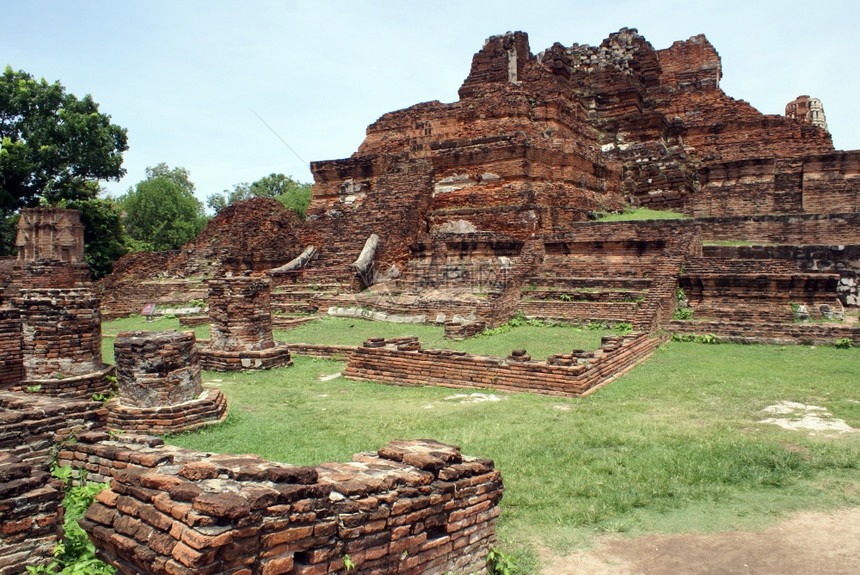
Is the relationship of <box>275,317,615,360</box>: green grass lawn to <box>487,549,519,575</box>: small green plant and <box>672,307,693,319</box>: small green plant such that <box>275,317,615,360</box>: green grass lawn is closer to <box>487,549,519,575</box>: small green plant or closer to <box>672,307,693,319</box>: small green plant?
<box>672,307,693,319</box>: small green plant

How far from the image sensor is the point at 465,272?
581 inches

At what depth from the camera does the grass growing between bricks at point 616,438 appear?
4.38 m

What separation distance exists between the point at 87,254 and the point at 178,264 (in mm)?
5507

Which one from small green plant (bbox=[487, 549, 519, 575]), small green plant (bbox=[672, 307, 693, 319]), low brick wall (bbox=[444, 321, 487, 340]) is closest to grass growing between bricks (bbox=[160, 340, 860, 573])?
small green plant (bbox=[487, 549, 519, 575])

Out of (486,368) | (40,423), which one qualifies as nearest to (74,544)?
(40,423)

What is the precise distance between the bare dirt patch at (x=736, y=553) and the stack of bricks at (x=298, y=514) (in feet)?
2.07

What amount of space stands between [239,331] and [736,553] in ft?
26.9

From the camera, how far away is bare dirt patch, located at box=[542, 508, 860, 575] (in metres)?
3.61

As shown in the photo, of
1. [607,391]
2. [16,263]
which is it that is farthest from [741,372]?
[16,263]

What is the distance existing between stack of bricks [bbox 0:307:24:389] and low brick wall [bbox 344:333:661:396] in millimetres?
4435

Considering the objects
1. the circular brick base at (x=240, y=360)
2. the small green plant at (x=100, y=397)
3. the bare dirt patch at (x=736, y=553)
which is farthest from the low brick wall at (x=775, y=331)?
the small green plant at (x=100, y=397)

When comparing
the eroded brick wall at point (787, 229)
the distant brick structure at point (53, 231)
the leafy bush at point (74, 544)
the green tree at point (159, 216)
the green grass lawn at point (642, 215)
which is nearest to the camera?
the leafy bush at point (74, 544)

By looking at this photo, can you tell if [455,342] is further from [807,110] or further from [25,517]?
[807,110]

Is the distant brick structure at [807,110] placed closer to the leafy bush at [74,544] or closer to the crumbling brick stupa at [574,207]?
the crumbling brick stupa at [574,207]
